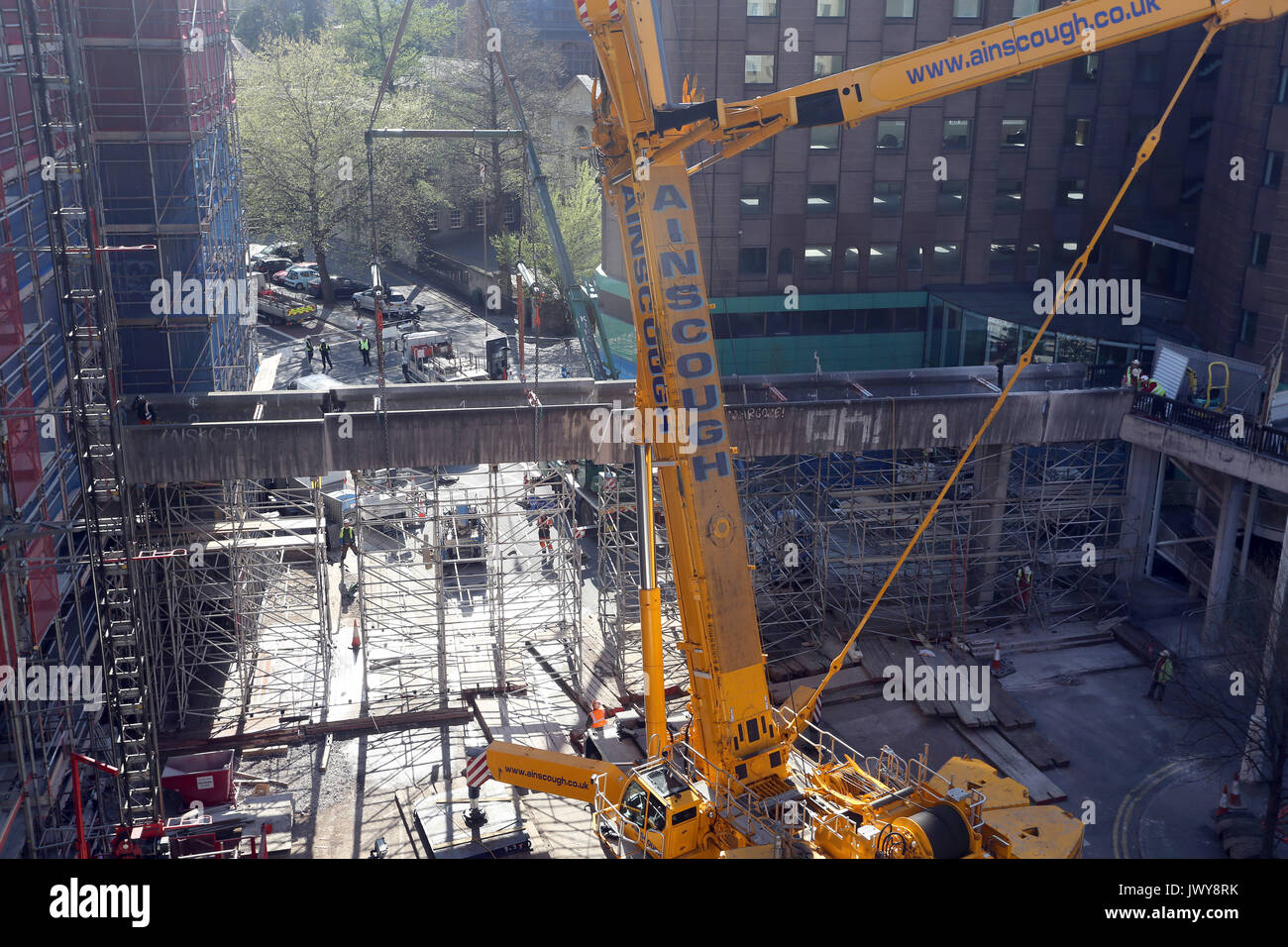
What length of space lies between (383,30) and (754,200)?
179 feet

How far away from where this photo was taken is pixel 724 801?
56.9 ft

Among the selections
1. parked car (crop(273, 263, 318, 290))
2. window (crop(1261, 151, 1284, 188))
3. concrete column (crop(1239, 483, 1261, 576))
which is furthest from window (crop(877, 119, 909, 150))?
parked car (crop(273, 263, 318, 290))

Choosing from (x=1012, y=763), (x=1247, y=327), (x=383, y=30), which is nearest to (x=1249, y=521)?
(x=1247, y=327)

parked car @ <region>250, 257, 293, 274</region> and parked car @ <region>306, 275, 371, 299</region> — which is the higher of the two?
parked car @ <region>250, 257, 293, 274</region>

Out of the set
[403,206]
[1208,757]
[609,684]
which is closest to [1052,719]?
[1208,757]

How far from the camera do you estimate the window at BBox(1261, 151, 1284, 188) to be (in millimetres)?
31031

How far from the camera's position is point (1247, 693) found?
23328mm

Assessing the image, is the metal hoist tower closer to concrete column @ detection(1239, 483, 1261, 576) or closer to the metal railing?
the metal railing

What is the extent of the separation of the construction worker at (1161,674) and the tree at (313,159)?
46544mm

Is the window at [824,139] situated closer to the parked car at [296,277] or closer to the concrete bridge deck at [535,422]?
the concrete bridge deck at [535,422]

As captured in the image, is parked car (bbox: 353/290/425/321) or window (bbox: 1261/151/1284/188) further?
parked car (bbox: 353/290/425/321)

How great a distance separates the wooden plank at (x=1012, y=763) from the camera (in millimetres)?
23141

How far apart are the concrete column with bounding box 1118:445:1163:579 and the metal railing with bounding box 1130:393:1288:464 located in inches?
55.9
